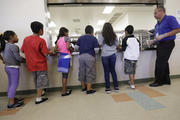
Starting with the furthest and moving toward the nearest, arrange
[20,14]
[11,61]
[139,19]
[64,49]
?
[139,19], [20,14], [64,49], [11,61]

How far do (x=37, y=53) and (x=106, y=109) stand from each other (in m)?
1.38

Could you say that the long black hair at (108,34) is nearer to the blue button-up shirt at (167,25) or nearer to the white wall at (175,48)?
the blue button-up shirt at (167,25)

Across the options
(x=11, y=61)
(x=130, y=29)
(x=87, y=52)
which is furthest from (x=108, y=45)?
(x=11, y=61)

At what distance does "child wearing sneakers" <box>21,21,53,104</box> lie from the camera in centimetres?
152

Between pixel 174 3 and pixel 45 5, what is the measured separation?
10.1ft

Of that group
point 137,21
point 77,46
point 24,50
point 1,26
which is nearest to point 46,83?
point 24,50

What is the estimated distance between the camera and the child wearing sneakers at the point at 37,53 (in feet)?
5.00

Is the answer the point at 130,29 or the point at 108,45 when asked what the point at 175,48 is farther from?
the point at 108,45

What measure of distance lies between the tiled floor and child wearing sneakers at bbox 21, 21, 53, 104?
0.34 meters

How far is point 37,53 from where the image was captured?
156cm

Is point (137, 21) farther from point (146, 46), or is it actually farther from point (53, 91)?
point (53, 91)

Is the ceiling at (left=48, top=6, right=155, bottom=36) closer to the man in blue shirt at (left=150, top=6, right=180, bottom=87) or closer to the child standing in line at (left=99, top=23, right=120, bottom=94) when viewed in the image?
the man in blue shirt at (left=150, top=6, right=180, bottom=87)

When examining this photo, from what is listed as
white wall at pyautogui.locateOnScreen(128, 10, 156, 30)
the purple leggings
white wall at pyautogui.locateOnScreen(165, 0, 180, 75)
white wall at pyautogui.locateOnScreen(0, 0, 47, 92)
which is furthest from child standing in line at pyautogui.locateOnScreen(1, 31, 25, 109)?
white wall at pyautogui.locateOnScreen(128, 10, 156, 30)

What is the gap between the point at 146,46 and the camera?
2.19 m
